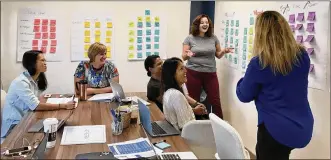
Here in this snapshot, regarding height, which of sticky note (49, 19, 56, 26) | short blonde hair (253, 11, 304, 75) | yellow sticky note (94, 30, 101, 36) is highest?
sticky note (49, 19, 56, 26)

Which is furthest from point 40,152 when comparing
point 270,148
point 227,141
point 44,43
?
point 44,43

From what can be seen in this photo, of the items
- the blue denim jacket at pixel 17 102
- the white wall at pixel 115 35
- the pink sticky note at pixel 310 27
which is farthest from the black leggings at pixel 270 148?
the white wall at pixel 115 35

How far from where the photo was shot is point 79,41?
414 cm

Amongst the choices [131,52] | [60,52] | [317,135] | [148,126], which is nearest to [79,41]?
[60,52]

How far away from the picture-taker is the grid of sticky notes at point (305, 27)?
236cm

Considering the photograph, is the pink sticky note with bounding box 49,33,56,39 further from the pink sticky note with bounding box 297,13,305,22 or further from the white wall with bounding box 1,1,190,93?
the pink sticky note with bounding box 297,13,305,22

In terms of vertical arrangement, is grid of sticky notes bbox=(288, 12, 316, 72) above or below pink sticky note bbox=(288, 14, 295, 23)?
below

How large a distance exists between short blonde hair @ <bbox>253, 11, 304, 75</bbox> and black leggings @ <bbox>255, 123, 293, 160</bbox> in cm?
40

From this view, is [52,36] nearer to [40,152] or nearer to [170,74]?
[170,74]

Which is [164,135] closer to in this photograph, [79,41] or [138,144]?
[138,144]

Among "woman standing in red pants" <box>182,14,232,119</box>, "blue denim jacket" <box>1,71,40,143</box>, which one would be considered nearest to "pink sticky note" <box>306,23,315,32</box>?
"woman standing in red pants" <box>182,14,232,119</box>

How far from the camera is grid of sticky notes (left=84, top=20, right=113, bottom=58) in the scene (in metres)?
4.14

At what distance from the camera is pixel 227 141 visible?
5.12 ft

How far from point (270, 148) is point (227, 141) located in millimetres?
428
